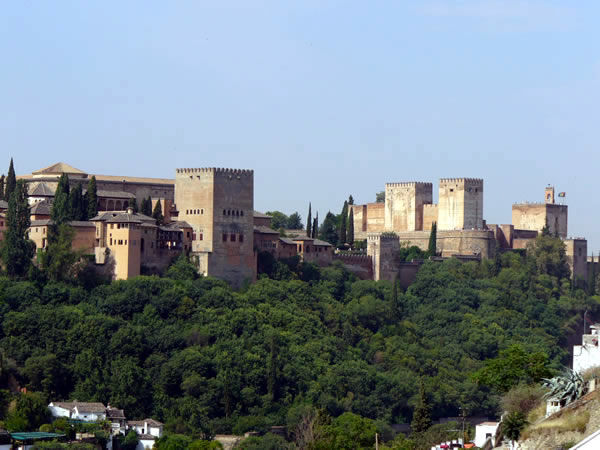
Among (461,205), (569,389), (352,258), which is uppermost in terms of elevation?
(461,205)


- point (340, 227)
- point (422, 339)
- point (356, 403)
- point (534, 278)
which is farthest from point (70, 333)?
point (534, 278)

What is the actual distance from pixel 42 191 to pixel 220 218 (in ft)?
29.7

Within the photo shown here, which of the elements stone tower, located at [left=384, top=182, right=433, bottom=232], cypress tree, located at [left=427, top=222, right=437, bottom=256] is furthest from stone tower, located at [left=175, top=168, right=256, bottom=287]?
stone tower, located at [left=384, top=182, right=433, bottom=232]

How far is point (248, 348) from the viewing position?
60.8m

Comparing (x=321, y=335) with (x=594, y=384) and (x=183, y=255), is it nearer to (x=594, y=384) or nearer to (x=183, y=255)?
(x=183, y=255)

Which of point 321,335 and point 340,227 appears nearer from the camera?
point 321,335

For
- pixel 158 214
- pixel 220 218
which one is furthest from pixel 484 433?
pixel 158 214

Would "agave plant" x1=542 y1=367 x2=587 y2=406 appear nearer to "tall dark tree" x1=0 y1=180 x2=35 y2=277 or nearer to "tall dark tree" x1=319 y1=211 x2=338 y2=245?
"tall dark tree" x1=0 y1=180 x2=35 y2=277

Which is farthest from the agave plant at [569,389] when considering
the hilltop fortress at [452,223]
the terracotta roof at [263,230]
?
the hilltop fortress at [452,223]

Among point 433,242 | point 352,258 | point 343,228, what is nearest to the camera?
point 352,258

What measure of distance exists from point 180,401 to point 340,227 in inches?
942

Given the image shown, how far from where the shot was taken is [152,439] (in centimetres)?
5338

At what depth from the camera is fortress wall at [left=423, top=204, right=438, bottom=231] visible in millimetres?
80750

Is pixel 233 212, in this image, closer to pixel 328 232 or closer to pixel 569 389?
pixel 328 232
